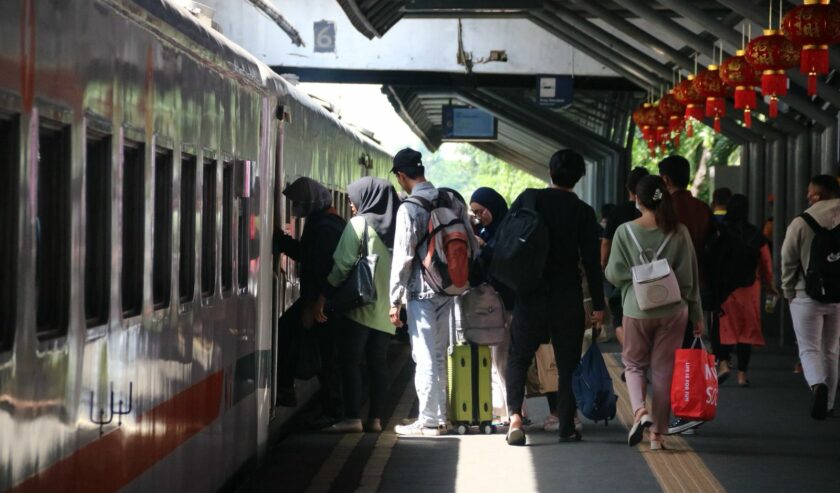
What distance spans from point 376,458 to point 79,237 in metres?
5.27

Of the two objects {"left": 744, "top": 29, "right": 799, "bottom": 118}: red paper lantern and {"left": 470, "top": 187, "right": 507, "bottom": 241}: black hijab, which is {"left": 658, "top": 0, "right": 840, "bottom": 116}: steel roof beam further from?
{"left": 470, "top": 187, "right": 507, "bottom": 241}: black hijab

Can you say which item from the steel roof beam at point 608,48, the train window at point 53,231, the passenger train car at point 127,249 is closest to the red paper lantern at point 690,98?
the steel roof beam at point 608,48

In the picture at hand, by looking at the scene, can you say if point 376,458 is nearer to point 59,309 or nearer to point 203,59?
point 203,59

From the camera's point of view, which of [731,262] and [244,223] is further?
[731,262]

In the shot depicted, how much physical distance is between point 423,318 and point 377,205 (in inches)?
31.6

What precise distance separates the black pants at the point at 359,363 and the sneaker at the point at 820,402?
10.1 feet

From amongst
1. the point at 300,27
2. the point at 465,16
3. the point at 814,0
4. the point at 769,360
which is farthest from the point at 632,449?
the point at 300,27

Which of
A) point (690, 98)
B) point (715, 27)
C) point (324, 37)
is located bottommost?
point (690, 98)

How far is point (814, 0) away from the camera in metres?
12.0

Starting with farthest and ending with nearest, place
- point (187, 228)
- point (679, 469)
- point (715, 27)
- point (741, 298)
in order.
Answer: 1. point (715, 27)
2. point (741, 298)
3. point (679, 469)
4. point (187, 228)

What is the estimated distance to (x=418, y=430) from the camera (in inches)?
420

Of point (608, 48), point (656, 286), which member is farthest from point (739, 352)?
point (608, 48)

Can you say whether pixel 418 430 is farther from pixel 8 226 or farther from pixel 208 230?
pixel 8 226

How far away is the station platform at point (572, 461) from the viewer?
866cm
